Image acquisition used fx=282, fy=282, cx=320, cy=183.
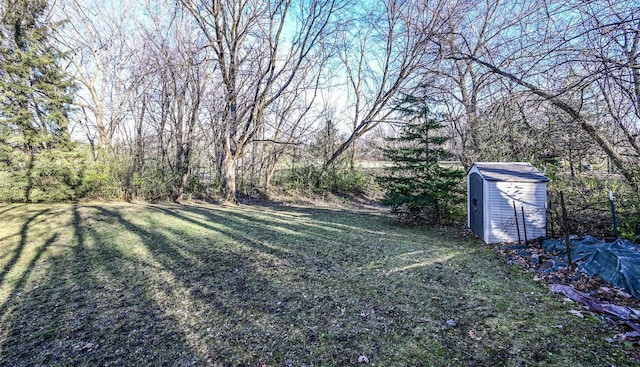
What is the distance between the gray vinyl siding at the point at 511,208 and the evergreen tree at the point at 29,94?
10870mm

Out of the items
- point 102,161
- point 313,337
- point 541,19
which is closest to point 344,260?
point 313,337

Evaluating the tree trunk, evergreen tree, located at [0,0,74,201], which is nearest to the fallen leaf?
the tree trunk

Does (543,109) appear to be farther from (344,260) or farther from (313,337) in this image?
(313,337)

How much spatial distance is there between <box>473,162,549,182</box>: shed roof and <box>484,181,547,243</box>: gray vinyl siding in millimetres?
73

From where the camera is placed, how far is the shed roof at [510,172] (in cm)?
484

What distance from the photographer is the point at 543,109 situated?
5.55 metres

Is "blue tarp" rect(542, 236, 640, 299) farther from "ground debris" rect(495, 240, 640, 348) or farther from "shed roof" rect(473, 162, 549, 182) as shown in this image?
"shed roof" rect(473, 162, 549, 182)

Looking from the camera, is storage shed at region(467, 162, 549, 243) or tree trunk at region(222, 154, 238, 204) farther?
tree trunk at region(222, 154, 238, 204)

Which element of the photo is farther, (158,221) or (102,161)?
(102,161)

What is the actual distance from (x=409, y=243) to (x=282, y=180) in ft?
28.9

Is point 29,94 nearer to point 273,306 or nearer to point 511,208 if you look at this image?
point 273,306

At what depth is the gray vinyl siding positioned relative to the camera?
4.79 m

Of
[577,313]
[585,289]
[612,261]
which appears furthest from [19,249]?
[612,261]

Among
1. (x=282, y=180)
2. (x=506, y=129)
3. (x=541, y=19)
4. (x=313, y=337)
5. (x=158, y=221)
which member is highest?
(x=541, y=19)
